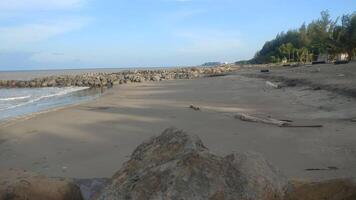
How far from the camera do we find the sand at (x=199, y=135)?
803 centimetres

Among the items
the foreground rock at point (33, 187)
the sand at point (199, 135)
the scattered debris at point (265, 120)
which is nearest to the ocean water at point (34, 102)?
the sand at point (199, 135)

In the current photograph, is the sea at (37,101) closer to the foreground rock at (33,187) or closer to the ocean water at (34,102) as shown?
the ocean water at (34,102)

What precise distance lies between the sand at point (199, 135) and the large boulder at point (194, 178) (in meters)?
2.61

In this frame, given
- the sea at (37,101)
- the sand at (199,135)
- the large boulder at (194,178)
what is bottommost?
the sea at (37,101)

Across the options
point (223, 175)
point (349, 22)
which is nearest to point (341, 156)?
point (223, 175)

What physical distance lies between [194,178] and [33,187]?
6.25ft

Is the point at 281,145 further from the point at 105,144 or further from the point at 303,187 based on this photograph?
the point at 303,187

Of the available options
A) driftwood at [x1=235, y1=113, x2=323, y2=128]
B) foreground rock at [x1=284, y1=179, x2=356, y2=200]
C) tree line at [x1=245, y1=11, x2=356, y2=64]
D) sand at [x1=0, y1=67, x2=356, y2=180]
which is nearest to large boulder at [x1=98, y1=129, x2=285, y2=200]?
foreground rock at [x1=284, y1=179, x2=356, y2=200]

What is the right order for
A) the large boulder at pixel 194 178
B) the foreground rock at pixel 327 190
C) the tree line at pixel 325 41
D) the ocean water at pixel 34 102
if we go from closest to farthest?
1. the large boulder at pixel 194 178
2. the foreground rock at pixel 327 190
3. the ocean water at pixel 34 102
4. the tree line at pixel 325 41

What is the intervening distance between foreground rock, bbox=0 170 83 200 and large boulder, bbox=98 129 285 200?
0.95 metres

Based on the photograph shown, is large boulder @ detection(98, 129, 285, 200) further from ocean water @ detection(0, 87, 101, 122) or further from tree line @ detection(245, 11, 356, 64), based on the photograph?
tree line @ detection(245, 11, 356, 64)

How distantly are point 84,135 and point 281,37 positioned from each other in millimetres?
112616

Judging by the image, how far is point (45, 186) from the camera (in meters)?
4.54

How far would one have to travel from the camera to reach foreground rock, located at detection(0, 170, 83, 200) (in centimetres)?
436
